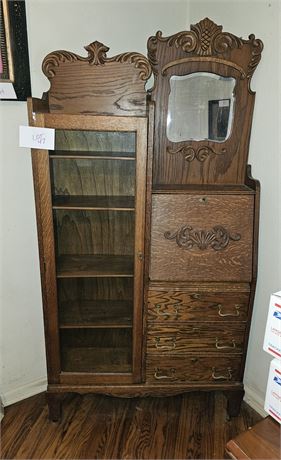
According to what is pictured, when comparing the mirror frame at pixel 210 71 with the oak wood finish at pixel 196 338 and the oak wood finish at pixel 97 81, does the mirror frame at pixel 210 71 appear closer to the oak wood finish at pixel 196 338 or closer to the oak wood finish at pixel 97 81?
the oak wood finish at pixel 97 81

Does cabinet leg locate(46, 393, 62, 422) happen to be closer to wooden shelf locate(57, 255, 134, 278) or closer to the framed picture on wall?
wooden shelf locate(57, 255, 134, 278)

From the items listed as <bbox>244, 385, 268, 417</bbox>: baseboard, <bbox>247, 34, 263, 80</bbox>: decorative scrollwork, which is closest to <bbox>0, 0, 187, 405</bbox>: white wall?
<bbox>247, 34, 263, 80</bbox>: decorative scrollwork

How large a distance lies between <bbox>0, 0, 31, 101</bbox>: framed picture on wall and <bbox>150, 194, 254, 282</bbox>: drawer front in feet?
2.47

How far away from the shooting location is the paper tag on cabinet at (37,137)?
1.29 metres

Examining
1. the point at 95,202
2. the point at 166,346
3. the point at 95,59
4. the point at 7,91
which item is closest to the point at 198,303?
the point at 166,346

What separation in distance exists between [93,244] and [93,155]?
450 millimetres

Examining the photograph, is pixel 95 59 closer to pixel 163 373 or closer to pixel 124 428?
pixel 163 373

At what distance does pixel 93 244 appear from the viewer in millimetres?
→ 1688

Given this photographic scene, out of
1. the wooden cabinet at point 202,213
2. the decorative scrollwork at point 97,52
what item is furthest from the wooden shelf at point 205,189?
the decorative scrollwork at point 97,52

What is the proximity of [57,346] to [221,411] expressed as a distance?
0.90m

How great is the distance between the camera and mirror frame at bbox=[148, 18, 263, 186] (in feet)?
4.85

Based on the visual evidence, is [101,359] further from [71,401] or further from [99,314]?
[71,401]

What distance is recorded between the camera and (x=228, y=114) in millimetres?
1578

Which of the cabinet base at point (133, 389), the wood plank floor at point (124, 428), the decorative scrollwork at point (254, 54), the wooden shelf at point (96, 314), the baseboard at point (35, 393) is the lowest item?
the wood plank floor at point (124, 428)
